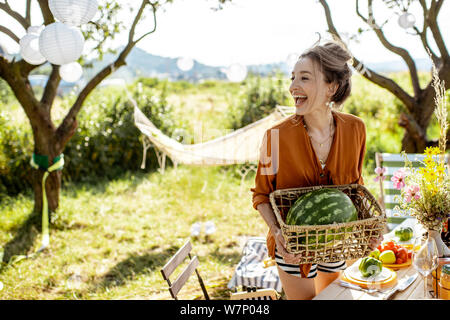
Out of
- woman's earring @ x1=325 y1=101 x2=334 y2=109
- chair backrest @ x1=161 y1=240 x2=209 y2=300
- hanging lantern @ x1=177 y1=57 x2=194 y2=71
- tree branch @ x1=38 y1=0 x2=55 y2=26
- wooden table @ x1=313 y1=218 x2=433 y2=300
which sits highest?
tree branch @ x1=38 y1=0 x2=55 y2=26

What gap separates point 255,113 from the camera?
6496 mm

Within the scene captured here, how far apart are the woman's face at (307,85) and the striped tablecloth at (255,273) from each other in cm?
114

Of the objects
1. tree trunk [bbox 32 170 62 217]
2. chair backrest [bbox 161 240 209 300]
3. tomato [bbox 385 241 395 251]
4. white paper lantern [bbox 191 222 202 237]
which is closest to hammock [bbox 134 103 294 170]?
white paper lantern [bbox 191 222 202 237]

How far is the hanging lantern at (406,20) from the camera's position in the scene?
10.4 feet

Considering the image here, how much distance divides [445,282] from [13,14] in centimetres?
359

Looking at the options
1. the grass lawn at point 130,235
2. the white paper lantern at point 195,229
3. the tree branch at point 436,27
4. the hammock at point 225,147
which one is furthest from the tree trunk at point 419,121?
the white paper lantern at point 195,229

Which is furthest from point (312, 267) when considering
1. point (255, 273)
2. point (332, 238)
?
point (255, 273)

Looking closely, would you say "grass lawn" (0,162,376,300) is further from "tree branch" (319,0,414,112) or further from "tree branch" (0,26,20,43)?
"tree branch" (0,26,20,43)

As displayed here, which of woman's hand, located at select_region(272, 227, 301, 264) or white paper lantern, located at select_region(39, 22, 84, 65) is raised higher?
white paper lantern, located at select_region(39, 22, 84, 65)

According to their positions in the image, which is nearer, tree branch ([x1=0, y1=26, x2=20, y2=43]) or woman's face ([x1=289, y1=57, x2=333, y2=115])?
woman's face ([x1=289, y1=57, x2=333, y2=115])

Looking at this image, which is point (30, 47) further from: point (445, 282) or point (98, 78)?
point (445, 282)

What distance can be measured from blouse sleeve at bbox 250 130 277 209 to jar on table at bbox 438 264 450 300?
57 centimetres

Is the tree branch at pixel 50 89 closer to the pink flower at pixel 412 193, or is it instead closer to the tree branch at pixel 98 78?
the tree branch at pixel 98 78

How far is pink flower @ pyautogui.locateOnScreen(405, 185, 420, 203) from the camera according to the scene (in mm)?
1357
